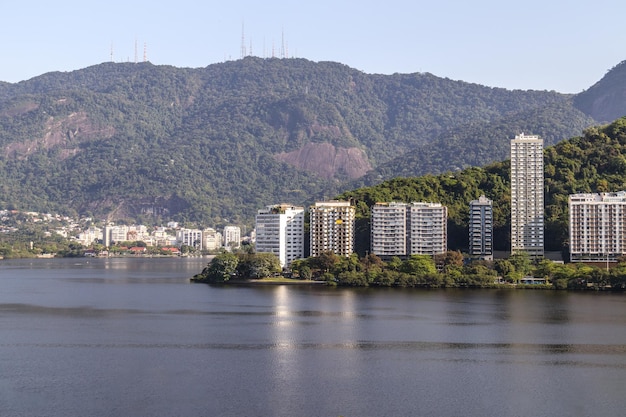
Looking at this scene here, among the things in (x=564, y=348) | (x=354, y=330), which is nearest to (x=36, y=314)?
(x=354, y=330)

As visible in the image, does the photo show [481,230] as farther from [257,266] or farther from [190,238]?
[190,238]

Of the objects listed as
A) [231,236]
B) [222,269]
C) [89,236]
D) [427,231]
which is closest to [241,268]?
[222,269]

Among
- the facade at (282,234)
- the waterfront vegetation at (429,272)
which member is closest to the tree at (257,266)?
the waterfront vegetation at (429,272)

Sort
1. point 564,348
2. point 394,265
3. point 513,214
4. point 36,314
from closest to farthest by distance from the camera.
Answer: point 564,348
point 36,314
point 394,265
point 513,214

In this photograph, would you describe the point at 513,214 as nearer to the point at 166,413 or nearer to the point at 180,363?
the point at 180,363

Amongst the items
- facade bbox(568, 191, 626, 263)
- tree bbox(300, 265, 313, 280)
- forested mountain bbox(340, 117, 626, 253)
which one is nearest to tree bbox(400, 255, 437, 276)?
tree bbox(300, 265, 313, 280)
